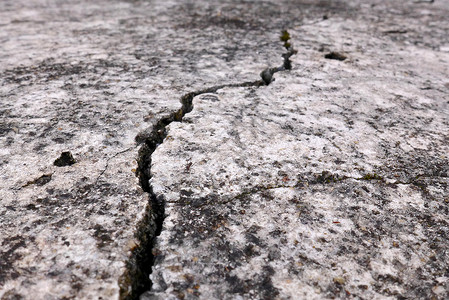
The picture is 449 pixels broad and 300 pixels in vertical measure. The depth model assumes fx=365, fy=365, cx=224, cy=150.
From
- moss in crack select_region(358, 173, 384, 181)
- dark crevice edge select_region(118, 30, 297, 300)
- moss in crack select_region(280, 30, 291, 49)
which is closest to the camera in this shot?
dark crevice edge select_region(118, 30, 297, 300)

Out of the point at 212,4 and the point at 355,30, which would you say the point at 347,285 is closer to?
the point at 355,30

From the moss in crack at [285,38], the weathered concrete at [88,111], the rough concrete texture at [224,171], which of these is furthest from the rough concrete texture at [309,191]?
the moss in crack at [285,38]

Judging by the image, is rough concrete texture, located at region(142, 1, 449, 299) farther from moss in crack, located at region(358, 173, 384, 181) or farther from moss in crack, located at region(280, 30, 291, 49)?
moss in crack, located at region(280, 30, 291, 49)

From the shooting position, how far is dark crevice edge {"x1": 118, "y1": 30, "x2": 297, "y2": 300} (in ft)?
2.62

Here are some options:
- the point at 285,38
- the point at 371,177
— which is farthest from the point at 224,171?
the point at 285,38

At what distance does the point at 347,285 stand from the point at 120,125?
2.95 feet

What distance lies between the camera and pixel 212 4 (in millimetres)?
2988

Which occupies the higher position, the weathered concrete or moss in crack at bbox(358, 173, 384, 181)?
the weathered concrete

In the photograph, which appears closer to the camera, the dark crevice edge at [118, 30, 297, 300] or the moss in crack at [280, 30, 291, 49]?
the dark crevice edge at [118, 30, 297, 300]

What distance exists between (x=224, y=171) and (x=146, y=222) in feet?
0.95

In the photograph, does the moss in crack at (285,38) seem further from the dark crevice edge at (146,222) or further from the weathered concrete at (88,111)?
the dark crevice edge at (146,222)

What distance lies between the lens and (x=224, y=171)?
1109 mm

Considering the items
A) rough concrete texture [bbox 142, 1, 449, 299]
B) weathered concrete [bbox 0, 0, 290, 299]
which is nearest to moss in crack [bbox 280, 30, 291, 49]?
weathered concrete [bbox 0, 0, 290, 299]

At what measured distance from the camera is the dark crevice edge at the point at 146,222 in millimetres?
800
